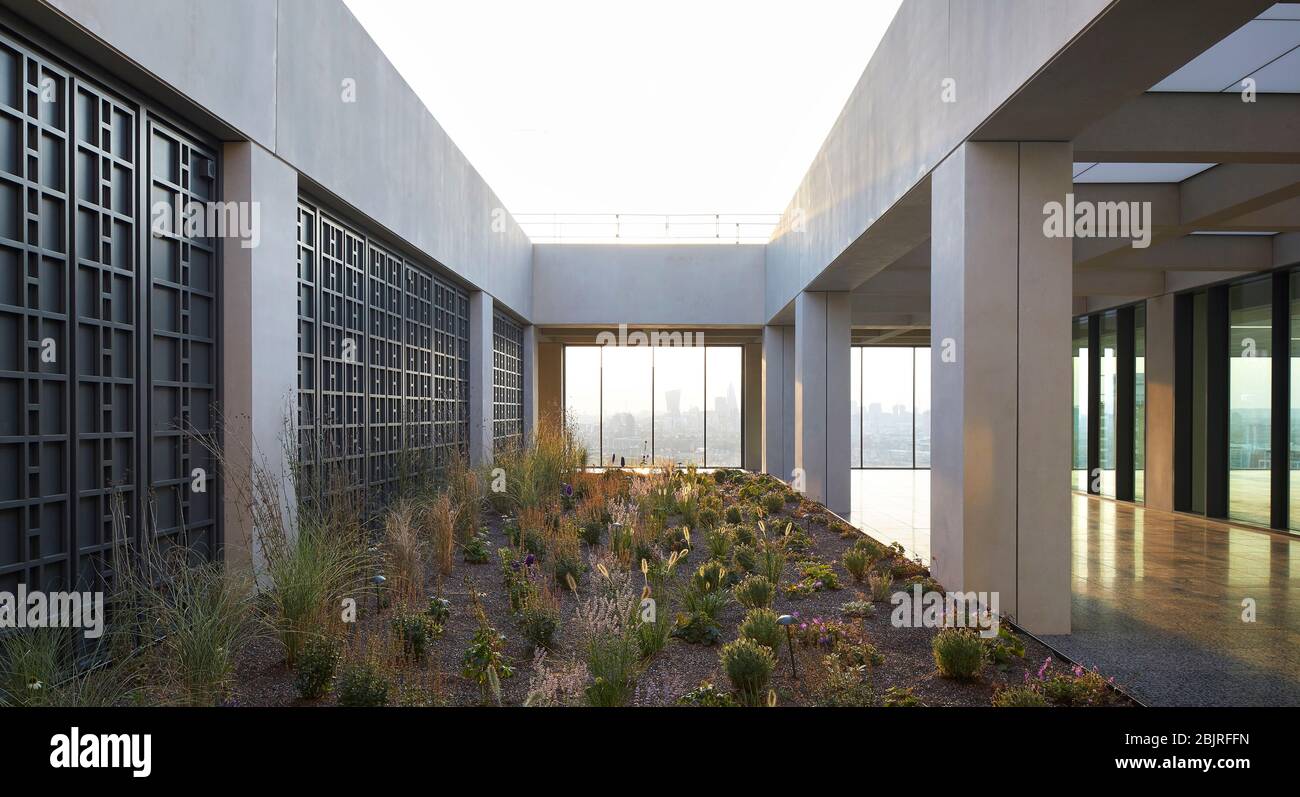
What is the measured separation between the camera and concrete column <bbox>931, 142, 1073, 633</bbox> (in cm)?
498

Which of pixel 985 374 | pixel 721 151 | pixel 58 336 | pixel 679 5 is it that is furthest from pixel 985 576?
pixel 721 151

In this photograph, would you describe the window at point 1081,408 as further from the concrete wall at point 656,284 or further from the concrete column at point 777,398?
the concrete wall at point 656,284

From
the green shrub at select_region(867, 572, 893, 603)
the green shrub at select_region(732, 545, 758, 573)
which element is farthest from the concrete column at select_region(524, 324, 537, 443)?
the green shrub at select_region(867, 572, 893, 603)

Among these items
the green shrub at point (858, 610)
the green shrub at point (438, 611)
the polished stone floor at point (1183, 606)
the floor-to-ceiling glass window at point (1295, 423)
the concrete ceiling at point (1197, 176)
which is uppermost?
the concrete ceiling at point (1197, 176)

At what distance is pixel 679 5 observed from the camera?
8.77 metres

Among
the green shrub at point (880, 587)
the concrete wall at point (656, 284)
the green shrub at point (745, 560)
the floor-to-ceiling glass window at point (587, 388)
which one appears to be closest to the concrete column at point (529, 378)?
the concrete wall at point (656, 284)

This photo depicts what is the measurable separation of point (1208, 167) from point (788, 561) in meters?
5.40

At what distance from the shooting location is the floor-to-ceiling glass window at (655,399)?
21109 mm

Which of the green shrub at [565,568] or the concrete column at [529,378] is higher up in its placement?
the concrete column at [529,378]

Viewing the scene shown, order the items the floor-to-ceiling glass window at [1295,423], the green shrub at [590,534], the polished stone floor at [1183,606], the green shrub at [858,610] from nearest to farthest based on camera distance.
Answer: the polished stone floor at [1183,606], the green shrub at [858,610], the green shrub at [590,534], the floor-to-ceiling glass window at [1295,423]

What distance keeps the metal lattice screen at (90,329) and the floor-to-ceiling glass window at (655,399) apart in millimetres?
16440

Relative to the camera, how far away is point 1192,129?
18.7 feet

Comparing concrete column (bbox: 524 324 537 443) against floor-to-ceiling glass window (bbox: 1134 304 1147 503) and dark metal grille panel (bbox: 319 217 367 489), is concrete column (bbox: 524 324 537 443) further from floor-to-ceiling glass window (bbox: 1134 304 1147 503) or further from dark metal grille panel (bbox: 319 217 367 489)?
floor-to-ceiling glass window (bbox: 1134 304 1147 503)
